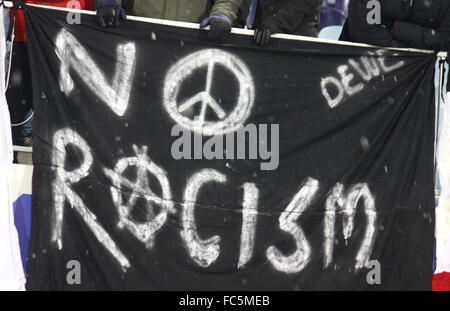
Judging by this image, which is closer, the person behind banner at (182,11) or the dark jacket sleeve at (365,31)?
the person behind banner at (182,11)

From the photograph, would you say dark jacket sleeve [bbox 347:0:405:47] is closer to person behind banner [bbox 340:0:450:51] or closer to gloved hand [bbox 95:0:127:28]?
person behind banner [bbox 340:0:450:51]

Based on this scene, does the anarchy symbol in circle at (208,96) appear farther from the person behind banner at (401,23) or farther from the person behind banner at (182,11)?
the person behind banner at (401,23)

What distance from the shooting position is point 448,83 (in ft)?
15.1

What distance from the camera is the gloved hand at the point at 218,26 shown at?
4.15 metres

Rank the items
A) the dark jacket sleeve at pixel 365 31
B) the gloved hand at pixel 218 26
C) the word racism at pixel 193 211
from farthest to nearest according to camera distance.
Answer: the dark jacket sleeve at pixel 365 31
the gloved hand at pixel 218 26
the word racism at pixel 193 211

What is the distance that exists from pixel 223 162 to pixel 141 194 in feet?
1.85

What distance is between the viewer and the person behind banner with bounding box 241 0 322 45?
14.3ft

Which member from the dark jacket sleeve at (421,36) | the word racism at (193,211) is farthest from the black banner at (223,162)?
the dark jacket sleeve at (421,36)

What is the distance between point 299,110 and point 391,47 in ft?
2.61

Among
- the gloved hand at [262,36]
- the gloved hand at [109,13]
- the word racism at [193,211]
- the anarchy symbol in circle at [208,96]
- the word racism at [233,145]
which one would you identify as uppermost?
the gloved hand at [109,13]

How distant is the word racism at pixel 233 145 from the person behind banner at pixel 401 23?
945mm

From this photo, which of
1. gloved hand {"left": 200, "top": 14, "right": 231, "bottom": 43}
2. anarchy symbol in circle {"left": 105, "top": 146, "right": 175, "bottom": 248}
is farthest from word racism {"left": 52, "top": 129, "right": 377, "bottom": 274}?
gloved hand {"left": 200, "top": 14, "right": 231, "bottom": 43}

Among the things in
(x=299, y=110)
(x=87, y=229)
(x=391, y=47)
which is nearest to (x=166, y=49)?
(x=299, y=110)

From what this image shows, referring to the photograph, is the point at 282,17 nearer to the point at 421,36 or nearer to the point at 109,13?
the point at 421,36
